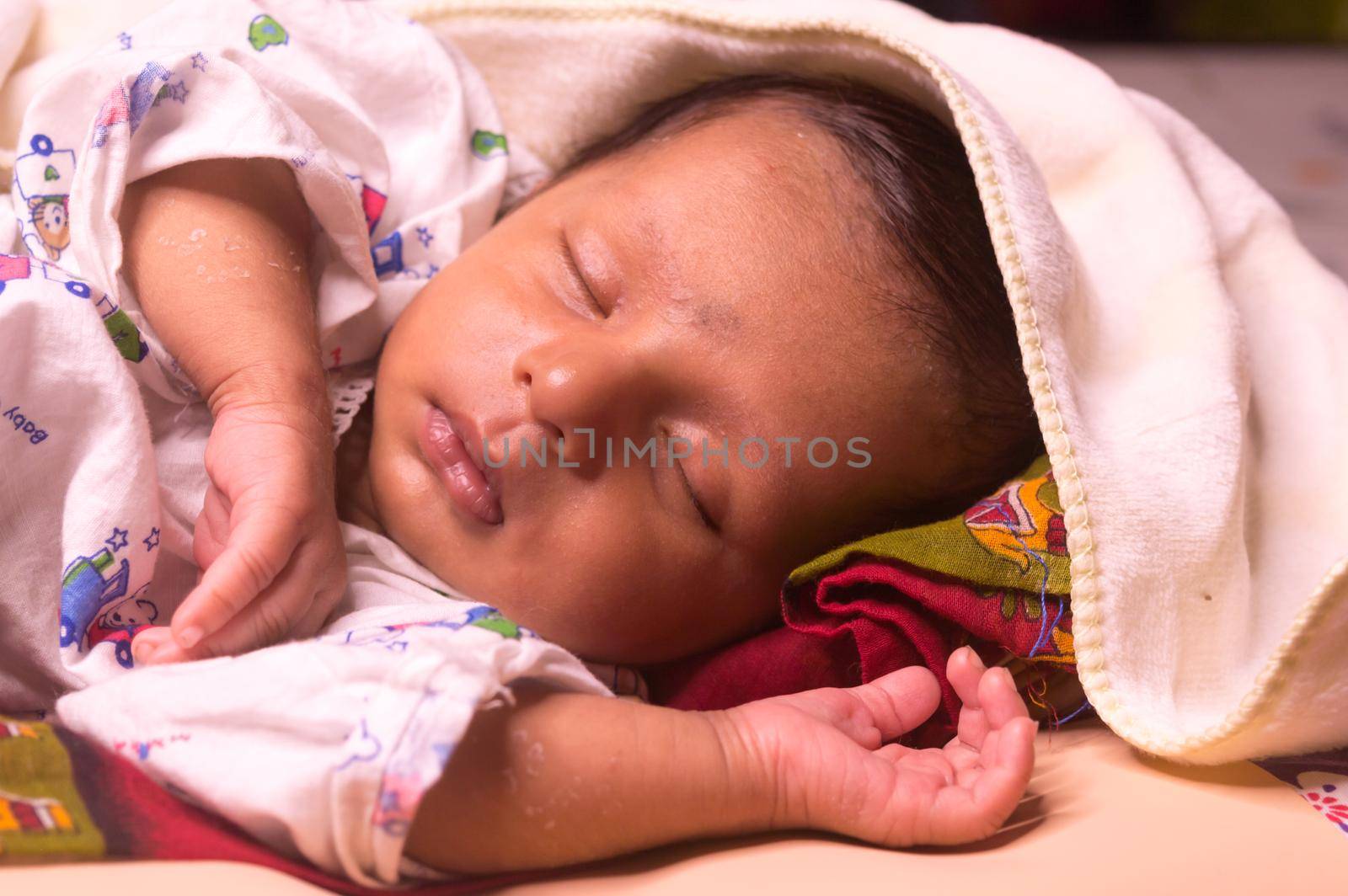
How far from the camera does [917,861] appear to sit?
778 mm

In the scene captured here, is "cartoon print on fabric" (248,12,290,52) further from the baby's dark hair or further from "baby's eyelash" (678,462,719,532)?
"baby's eyelash" (678,462,719,532)

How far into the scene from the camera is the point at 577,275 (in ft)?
3.52

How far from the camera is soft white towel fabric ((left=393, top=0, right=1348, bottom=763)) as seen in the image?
958 mm

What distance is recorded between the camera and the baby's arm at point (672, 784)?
2.47ft

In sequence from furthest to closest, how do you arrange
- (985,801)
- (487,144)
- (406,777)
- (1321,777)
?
(487,144) → (1321,777) → (985,801) → (406,777)

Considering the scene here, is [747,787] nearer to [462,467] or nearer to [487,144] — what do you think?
[462,467]

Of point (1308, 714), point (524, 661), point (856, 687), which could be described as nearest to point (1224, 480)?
point (1308, 714)

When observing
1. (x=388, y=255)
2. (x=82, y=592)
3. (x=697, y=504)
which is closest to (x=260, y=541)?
(x=82, y=592)

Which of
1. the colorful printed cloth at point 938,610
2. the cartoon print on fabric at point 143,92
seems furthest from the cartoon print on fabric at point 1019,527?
the cartoon print on fabric at point 143,92

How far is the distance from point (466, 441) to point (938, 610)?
1.37ft

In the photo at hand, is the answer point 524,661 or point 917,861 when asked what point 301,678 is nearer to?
point 524,661

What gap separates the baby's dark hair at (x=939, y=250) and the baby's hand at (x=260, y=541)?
49cm

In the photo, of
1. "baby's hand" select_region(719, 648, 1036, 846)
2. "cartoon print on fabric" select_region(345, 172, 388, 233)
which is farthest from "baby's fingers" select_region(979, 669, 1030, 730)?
"cartoon print on fabric" select_region(345, 172, 388, 233)

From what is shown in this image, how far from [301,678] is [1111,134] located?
1058 mm
